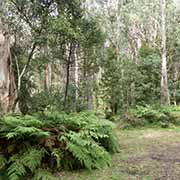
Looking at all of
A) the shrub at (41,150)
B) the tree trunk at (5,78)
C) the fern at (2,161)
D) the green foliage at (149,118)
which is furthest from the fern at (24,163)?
the green foliage at (149,118)

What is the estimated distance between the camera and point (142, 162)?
539 cm

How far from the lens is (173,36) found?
21.1m

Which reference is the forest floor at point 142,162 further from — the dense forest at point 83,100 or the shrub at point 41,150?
the shrub at point 41,150

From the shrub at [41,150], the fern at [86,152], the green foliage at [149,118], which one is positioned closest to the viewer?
the shrub at [41,150]

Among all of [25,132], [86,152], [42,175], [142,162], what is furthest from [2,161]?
[142,162]

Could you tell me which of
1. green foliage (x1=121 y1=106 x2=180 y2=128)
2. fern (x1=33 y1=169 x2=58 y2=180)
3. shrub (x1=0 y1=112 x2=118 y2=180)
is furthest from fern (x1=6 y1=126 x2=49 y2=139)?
green foliage (x1=121 y1=106 x2=180 y2=128)

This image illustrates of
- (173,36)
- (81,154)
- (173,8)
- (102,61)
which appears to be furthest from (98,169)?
(173,8)

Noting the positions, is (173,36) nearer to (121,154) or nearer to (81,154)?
(121,154)

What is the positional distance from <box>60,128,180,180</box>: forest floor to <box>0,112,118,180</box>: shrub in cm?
21

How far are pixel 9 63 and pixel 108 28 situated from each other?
12.7 metres

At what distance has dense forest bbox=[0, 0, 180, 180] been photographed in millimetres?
4757

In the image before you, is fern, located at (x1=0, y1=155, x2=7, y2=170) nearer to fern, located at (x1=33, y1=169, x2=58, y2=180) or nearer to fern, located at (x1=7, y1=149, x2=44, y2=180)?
fern, located at (x1=7, y1=149, x2=44, y2=180)

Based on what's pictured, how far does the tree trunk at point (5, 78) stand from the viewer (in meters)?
7.38

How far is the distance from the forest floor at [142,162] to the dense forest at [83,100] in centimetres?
2
